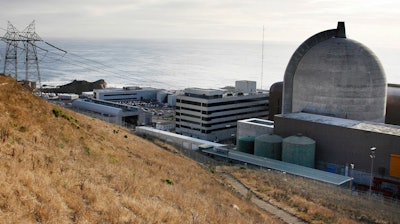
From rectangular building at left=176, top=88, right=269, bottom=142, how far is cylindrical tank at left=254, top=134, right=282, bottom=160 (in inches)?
810

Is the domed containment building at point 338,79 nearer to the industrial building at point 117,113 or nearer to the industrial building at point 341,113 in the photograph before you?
the industrial building at point 341,113

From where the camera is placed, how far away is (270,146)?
50781 millimetres

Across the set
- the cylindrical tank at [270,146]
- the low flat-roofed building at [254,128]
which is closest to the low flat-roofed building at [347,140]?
the cylindrical tank at [270,146]

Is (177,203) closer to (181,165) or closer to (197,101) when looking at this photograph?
(181,165)

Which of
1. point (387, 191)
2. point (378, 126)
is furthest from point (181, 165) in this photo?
point (378, 126)

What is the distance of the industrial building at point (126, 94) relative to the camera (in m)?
A: 107

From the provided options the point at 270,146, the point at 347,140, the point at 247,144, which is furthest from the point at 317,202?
the point at 247,144

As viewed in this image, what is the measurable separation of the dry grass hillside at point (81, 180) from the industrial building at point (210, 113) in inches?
1685

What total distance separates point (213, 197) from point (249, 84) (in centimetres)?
7472

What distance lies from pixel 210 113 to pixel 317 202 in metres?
44.1

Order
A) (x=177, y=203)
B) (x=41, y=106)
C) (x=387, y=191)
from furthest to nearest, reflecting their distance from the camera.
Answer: (x=387, y=191), (x=41, y=106), (x=177, y=203)

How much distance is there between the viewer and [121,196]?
15.4 metres

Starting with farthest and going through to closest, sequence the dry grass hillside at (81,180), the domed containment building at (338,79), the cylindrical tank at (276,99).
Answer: the cylindrical tank at (276,99), the domed containment building at (338,79), the dry grass hillside at (81,180)

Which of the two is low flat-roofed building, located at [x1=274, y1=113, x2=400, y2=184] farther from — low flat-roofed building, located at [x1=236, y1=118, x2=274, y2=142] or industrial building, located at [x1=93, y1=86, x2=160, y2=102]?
industrial building, located at [x1=93, y1=86, x2=160, y2=102]
